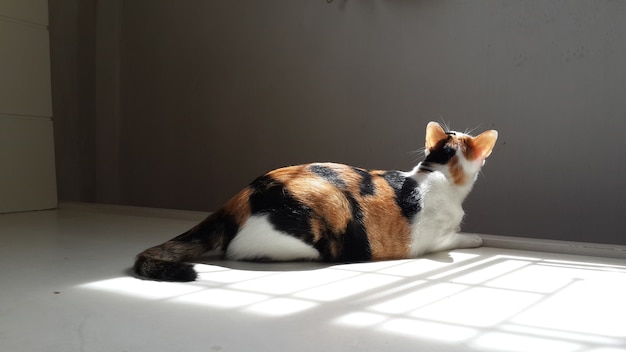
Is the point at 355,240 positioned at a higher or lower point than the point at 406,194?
lower

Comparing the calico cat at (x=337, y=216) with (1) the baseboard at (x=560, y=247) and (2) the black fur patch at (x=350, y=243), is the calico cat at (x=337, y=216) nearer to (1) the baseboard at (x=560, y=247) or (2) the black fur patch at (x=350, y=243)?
(2) the black fur patch at (x=350, y=243)

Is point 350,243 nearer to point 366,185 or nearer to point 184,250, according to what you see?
point 366,185

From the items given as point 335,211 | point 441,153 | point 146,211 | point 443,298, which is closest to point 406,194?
point 441,153

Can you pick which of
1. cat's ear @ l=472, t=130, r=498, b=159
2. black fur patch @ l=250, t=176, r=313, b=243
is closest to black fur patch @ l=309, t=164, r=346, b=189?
black fur patch @ l=250, t=176, r=313, b=243

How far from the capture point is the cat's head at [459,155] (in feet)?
7.45

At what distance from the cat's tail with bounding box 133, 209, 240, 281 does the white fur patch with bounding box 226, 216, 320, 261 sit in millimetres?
39

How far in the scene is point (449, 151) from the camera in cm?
228

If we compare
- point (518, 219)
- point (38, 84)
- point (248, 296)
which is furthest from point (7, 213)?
point (518, 219)

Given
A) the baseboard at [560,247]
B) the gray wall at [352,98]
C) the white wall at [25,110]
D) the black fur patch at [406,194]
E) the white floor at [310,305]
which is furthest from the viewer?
the gray wall at [352,98]

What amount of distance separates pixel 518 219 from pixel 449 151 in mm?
1726

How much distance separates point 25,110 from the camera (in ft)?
10.7

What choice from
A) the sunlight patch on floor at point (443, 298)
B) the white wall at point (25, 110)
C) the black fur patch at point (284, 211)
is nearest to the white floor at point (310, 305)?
the sunlight patch on floor at point (443, 298)

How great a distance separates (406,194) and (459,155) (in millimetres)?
301

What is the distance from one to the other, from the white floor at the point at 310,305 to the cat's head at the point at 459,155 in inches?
13.8
